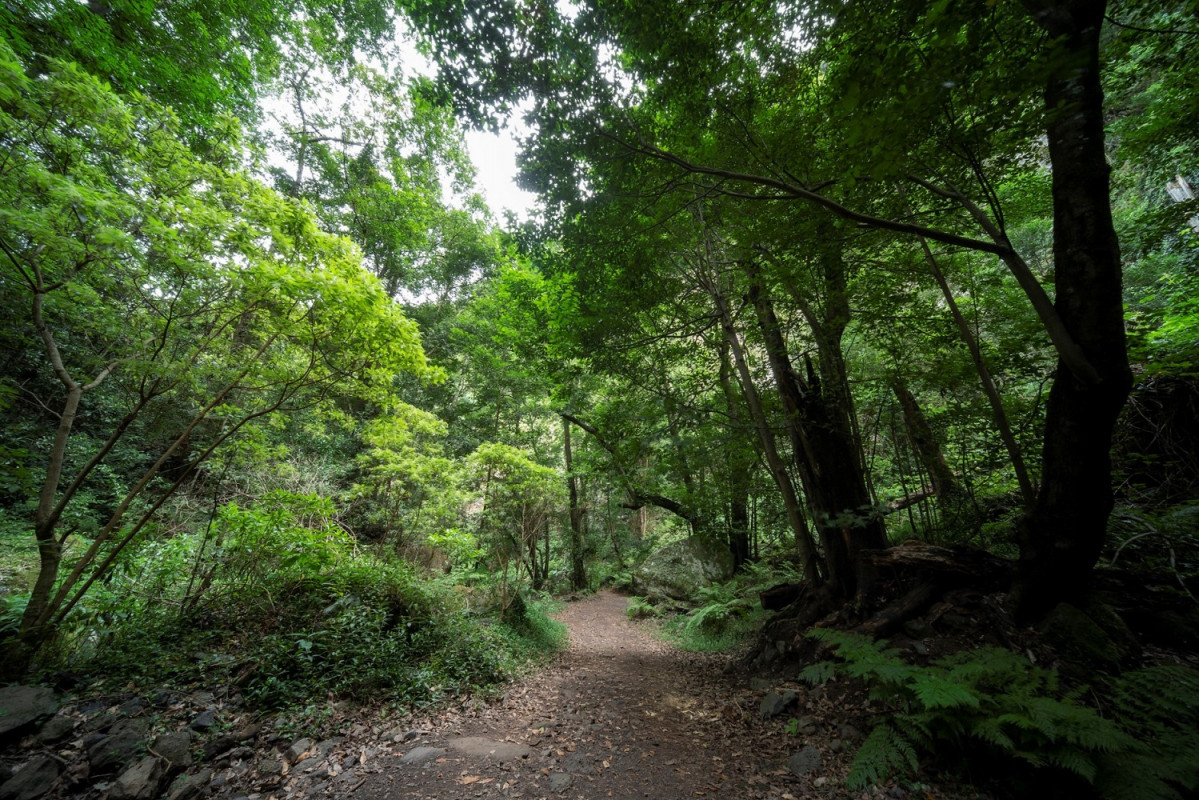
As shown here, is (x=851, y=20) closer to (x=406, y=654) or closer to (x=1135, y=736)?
(x=1135, y=736)

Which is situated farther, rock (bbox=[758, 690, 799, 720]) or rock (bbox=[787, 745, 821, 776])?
rock (bbox=[758, 690, 799, 720])

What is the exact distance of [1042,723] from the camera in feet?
6.92

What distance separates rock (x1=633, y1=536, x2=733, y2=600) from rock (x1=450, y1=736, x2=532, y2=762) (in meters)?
7.61

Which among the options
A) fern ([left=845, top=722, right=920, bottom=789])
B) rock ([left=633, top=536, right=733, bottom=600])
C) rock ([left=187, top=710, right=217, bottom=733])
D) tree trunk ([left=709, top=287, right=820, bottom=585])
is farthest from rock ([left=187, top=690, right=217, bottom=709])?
Answer: rock ([left=633, top=536, right=733, bottom=600])

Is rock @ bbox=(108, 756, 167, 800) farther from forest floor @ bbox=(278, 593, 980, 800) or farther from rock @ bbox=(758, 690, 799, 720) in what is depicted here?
rock @ bbox=(758, 690, 799, 720)

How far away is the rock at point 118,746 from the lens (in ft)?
9.30

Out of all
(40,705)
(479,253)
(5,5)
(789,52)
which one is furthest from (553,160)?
(479,253)

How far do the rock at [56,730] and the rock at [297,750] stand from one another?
5.06 feet

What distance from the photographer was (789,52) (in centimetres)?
387

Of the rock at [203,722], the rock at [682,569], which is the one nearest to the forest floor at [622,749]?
the rock at [203,722]

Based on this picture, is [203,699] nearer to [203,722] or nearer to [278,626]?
[203,722]

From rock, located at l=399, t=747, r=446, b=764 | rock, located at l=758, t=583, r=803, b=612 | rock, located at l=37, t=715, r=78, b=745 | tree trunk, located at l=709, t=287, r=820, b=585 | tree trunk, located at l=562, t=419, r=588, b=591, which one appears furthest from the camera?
tree trunk, located at l=562, t=419, r=588, b=591

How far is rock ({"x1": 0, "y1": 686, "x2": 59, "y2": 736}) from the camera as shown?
281cm

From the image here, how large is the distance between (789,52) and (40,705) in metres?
8.80
